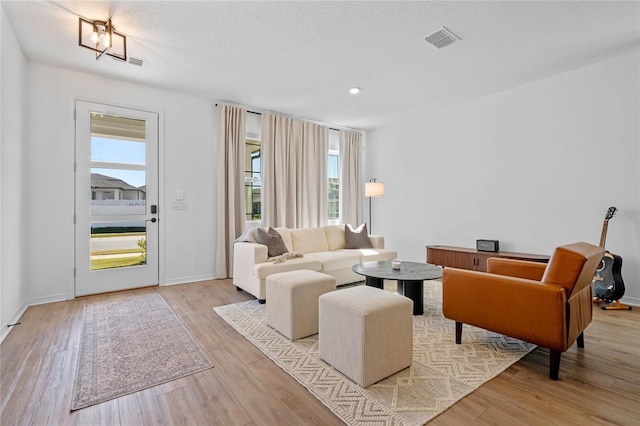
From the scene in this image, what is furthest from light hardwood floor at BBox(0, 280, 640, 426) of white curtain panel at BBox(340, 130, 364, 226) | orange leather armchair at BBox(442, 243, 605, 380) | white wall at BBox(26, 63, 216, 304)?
white curtain panel at BBox(340, 130, 364, 226)

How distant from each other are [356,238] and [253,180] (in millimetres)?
1948

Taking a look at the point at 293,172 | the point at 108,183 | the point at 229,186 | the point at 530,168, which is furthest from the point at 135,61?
the point at 530,168

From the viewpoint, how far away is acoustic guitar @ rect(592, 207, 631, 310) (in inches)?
128

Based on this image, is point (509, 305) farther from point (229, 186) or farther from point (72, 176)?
point (72, 176)

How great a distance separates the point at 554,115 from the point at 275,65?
3.55 metres

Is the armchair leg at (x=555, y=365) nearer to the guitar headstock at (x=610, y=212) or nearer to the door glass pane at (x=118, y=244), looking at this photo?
the guitar headstock at (x=610, y=212)

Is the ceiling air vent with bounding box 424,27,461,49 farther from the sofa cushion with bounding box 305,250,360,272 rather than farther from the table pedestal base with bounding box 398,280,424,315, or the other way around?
the sofa cushion with bounding box 305,250,360,272

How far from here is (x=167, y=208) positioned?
14.4 ft

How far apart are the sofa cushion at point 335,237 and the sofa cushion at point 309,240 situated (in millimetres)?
74

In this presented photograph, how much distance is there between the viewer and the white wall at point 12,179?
105 inches

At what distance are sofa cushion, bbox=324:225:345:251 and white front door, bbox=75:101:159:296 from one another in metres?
2.47

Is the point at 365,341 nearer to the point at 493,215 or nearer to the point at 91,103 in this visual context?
the point at 493,215

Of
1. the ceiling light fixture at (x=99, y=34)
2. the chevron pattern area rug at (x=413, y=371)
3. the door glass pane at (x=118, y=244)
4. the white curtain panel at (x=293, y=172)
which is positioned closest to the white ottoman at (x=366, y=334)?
the chevron pattern area rug at (x=413, y=371)

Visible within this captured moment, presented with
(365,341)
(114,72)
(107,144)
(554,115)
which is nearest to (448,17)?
(554,115)
